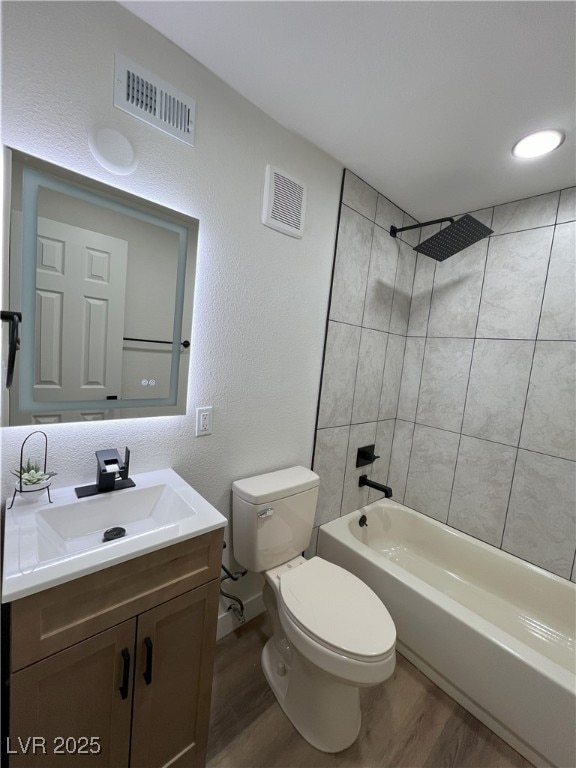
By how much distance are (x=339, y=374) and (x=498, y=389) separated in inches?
37.5

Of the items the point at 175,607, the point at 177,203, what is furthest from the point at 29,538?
the point at 177,203

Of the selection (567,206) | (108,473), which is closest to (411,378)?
(567,206)

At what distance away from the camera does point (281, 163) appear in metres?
1.46

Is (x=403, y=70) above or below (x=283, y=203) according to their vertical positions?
above

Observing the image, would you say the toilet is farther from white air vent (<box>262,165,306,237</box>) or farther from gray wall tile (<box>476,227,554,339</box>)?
gray wall tile (<box>476,227,554,339</box>)

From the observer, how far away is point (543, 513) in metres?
1.75

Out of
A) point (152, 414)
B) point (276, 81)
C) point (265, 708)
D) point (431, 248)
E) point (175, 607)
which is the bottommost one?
point (265, 708)

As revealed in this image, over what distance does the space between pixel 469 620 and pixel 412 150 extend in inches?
83.9

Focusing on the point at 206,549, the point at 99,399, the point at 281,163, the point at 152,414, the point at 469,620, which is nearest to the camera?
the point at 206,549

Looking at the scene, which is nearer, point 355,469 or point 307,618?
point 307,618

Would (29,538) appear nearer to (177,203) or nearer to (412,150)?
(177,203)

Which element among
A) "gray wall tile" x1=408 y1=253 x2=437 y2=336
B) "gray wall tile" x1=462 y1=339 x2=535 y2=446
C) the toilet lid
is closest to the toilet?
the toilet lid

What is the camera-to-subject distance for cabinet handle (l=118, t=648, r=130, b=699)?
846mm

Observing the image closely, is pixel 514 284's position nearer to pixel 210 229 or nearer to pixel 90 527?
pixel 210 229
